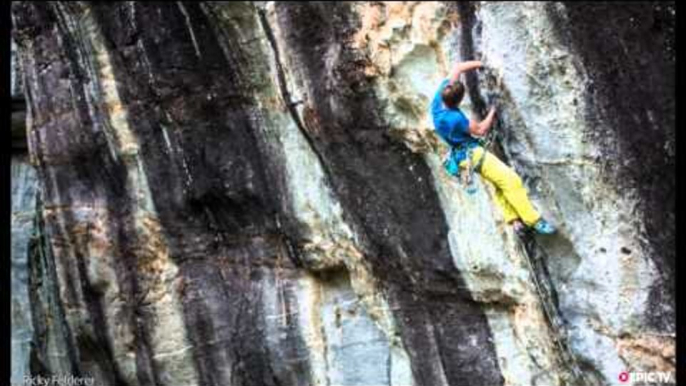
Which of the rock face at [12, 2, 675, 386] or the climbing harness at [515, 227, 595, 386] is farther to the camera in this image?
the climbing harness at [515, 227, 595, 386]

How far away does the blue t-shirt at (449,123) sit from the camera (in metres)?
7.11

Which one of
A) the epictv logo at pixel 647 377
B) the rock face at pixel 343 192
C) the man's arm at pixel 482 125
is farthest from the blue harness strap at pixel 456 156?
the epictv logo at pixel 647 377

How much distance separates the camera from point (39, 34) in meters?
9.75

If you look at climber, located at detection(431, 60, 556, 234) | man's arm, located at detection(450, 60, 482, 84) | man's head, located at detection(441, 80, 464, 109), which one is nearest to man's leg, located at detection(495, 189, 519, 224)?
climber, located at detection(431, 60, 556, 234)

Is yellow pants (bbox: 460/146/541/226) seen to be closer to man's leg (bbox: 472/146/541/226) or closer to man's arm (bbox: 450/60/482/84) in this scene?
man's leg (bbox: 472/146/541/226)

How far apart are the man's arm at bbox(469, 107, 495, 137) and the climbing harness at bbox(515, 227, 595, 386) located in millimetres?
811

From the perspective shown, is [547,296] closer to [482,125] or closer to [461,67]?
[482,125]

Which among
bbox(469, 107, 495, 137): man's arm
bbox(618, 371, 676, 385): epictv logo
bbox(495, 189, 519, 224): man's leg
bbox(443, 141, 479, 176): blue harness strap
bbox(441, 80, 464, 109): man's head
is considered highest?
bbox(441, 80, 464, 109): man's head

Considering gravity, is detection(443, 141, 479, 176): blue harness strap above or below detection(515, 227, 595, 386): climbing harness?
above

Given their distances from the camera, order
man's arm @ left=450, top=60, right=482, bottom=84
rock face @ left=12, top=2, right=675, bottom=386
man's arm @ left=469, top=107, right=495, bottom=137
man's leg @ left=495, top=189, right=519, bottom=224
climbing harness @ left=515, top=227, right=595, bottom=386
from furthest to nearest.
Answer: climbing harness @ left=515, top=227, right=595, bottom=386
man's leg @ left=495, top=189, right=519, bottom=224
man's arm @ left=469, top=107, right=495, bottom=137
man's arm @ left=450, top=60, right=482, bottom=84
rock face @ left=12, top=2, right=675, bottom=386

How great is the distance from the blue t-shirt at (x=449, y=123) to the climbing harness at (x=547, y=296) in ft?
2.75

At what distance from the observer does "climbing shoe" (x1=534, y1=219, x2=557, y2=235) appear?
23.3ft

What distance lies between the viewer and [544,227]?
23.3 ft
